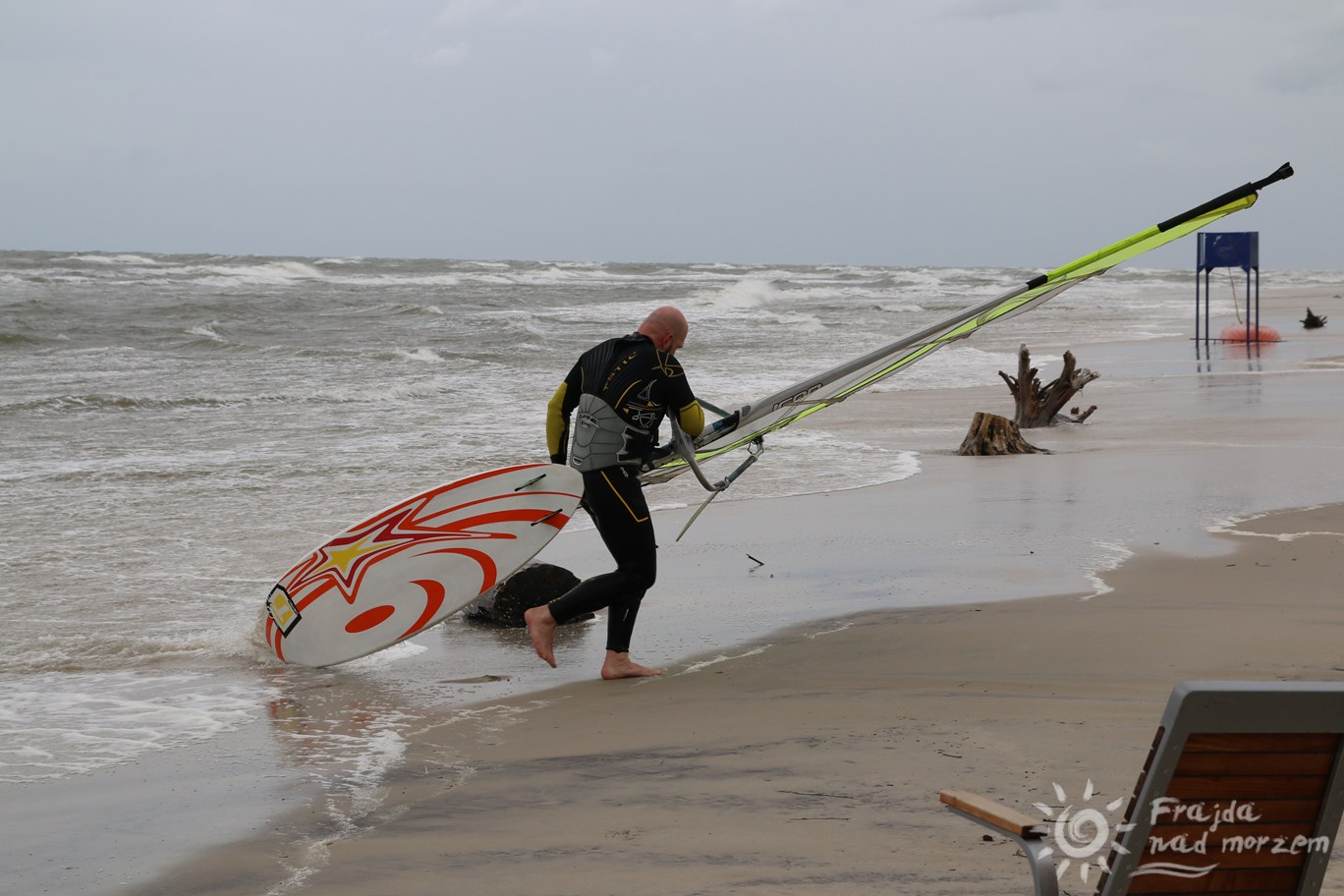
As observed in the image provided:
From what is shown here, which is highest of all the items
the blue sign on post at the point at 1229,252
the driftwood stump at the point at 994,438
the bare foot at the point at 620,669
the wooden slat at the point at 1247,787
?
the blue sign on post at the point at 1229,252

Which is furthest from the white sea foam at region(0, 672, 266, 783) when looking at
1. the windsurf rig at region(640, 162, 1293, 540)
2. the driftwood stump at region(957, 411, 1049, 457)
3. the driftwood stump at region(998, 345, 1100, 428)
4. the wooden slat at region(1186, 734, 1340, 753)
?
the driftwood stump at region(998, 345, 1100, 428)

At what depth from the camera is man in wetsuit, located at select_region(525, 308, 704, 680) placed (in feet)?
16.6

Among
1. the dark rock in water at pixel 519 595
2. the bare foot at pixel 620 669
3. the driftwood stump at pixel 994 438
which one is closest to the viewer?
the bare foot at pixel 620 669

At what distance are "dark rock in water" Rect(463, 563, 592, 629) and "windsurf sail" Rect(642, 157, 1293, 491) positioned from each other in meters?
0.77

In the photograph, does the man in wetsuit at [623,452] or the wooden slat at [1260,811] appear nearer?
the wooden slat at [1260,811]

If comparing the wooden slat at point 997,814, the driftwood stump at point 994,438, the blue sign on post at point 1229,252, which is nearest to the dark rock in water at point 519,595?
the wooden slat at point 997,814

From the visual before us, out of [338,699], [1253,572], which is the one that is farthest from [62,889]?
[1253,572]

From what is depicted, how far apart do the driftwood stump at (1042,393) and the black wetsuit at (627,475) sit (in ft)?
25.7

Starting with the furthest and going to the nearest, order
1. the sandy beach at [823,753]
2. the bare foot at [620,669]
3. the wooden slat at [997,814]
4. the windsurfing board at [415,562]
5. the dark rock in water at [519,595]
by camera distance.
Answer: the dark rock in water at [519,595] → the windsurfing board at [415,562] → the bare foot at [620,669] → the sandy beach at [823,753] → the wooden slat at [997,814]

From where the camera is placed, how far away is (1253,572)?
236 inches

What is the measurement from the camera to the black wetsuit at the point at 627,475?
5047 millimetres

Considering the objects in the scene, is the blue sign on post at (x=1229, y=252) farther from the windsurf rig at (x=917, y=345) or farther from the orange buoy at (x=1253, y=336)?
the windsurf rig at (x=917, y=345)

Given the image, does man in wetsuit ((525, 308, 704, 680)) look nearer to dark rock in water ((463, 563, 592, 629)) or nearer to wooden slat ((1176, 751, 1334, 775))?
dark rock in water ((463, 563, 592, 629))

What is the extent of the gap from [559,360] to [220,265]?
141 ft
